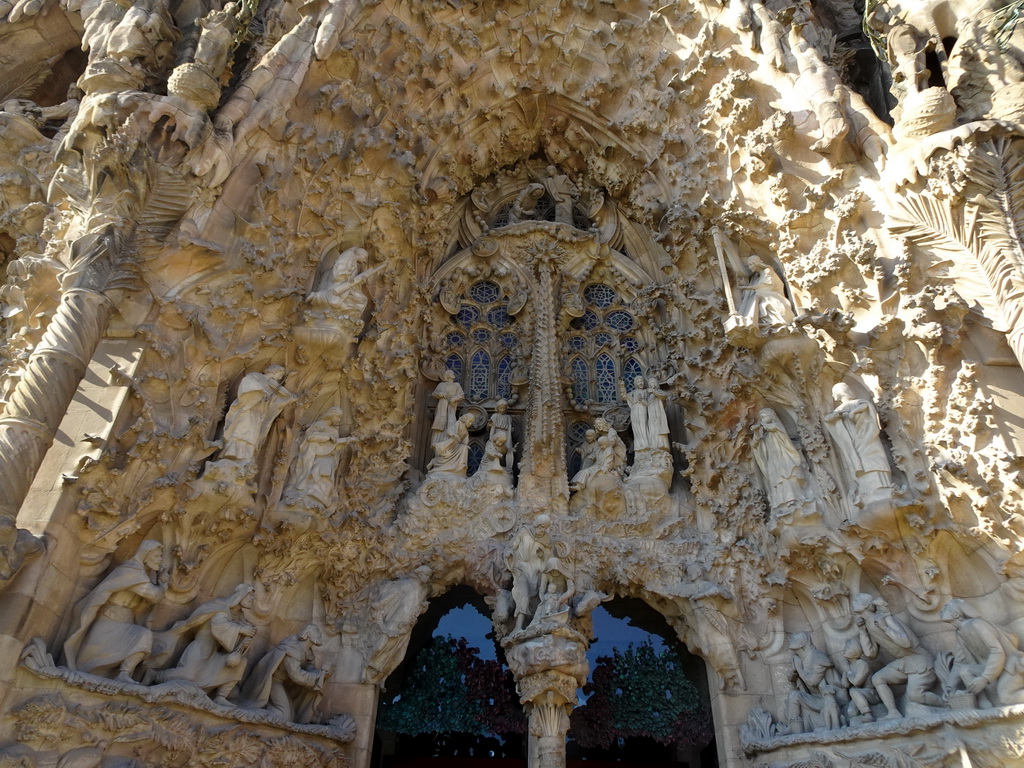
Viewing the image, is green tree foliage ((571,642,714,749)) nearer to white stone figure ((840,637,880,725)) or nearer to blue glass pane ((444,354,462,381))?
white stone figure ((840,637,880,725))

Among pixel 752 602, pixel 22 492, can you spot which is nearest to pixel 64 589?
pixel 22 492

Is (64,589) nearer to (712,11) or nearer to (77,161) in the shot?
(77,161)

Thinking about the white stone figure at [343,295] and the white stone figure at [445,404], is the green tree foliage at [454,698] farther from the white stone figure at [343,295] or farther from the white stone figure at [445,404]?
the white stone figure at [343,295]

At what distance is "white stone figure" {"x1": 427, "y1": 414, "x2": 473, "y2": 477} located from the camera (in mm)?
8047

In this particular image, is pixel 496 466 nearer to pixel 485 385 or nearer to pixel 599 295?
pixel 485 385

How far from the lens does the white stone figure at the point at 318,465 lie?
6879 mm

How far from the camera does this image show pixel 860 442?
6574 millimetres

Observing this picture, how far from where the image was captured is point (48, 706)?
15.8 feet

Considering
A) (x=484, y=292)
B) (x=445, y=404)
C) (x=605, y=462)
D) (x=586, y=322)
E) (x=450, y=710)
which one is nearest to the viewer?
(x=450, y=710)

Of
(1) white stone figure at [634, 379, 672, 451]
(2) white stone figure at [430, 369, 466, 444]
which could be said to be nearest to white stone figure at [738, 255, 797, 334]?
(1) white stone figure at [634, 379, 672, 451]

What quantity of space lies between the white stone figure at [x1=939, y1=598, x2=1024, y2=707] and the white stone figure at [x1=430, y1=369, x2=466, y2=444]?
5.13m

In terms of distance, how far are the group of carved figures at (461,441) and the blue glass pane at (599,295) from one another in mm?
2179

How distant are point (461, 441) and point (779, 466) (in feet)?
11.0

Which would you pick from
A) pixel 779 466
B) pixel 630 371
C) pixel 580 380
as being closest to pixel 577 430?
pixel 580 380
